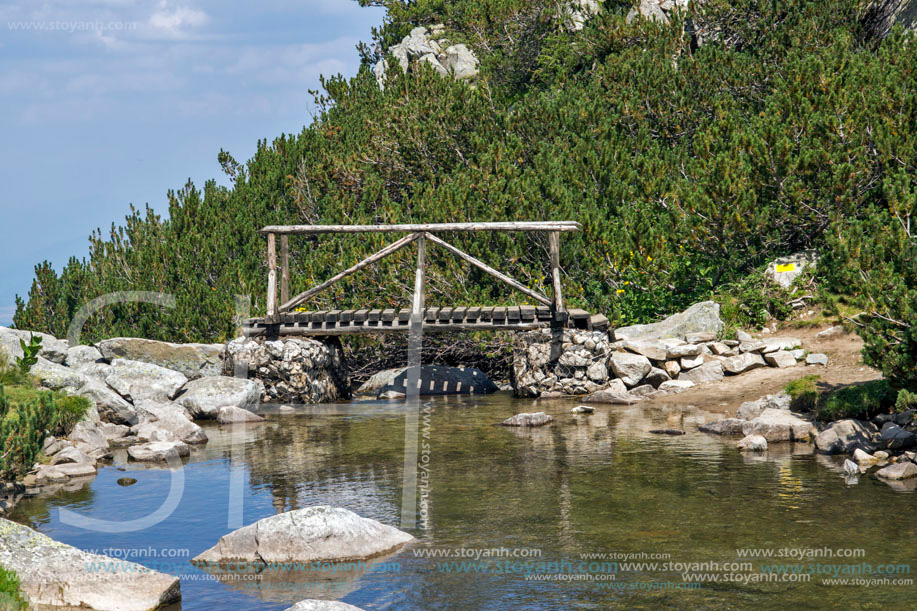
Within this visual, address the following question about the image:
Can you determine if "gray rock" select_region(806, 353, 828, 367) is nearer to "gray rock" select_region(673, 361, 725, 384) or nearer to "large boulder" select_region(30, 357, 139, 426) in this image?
"gray rock" select_region(673, 361, 725, 384)

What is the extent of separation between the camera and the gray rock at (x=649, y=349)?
19.4m

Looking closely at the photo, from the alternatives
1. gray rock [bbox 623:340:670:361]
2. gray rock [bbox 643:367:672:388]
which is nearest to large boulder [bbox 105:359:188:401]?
Result: gray rock [bbox 623:340:670:361]

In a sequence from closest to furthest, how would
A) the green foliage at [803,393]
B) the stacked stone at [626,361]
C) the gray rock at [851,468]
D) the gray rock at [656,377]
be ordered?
the gray rock at [851,468]
the green foliage at [803,393]
the stacked stone at [626,361]
the gray rock at [656,377]

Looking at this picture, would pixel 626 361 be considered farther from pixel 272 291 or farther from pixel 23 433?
pixel 23 433

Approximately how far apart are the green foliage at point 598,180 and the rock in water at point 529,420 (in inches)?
271

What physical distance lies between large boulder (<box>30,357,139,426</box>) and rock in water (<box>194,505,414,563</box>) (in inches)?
333

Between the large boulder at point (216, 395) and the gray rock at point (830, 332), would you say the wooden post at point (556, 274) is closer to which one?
the gray rock at point (830, 332)

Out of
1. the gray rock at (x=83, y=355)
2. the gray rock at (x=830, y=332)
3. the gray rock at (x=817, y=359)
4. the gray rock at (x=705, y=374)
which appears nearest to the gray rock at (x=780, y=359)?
the gray rock at (x=817, y=359)

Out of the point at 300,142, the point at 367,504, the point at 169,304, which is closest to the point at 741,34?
the point at 300,142

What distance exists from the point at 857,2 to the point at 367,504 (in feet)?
85.3

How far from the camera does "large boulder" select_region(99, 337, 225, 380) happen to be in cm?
2139

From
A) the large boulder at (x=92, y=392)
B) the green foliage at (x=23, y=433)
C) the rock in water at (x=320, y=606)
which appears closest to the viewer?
the rock in water at (x=320, y=606)

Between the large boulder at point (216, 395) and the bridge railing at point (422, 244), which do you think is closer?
the large boulder at point (216, 395)

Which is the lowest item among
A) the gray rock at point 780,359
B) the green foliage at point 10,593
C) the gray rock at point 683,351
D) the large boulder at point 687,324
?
the green foliage at point 10,593
